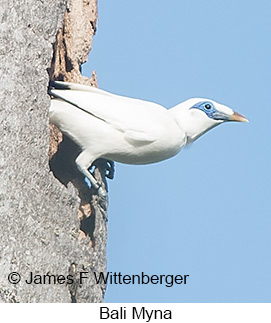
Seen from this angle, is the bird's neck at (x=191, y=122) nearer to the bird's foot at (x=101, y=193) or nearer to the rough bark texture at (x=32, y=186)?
the bird's foot at (x=101, y=193)

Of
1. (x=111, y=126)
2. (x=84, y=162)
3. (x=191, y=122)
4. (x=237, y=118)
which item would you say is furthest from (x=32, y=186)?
(x=237, y=118)

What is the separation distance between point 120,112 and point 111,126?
11 cm

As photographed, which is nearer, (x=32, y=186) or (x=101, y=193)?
(x=32, y=186)

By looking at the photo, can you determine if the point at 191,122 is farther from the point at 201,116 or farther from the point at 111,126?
the point at 111,126

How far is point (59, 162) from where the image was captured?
667 cm

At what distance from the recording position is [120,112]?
647 cm

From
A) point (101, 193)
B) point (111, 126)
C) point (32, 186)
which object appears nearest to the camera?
point (32, 186)

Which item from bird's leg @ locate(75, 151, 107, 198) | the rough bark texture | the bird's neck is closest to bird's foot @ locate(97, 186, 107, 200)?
bird's leg @ locate(75, 151, 107, 198)

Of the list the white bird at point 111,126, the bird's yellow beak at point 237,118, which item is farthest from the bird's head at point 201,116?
the white bird at point 111,126

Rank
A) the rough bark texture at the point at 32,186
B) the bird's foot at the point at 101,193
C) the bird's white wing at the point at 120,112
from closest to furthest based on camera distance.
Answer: the rough bark texture at the point at 32,186 < the bird's white wing at the point at 120,112 < the bird's foot at the point at 101,193

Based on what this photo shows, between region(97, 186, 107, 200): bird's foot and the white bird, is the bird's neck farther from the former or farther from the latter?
region(97, 186, 107, 200): bird's foot

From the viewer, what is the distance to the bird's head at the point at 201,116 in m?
6.68

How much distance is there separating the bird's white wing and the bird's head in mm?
196

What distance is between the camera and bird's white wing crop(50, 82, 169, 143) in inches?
253
